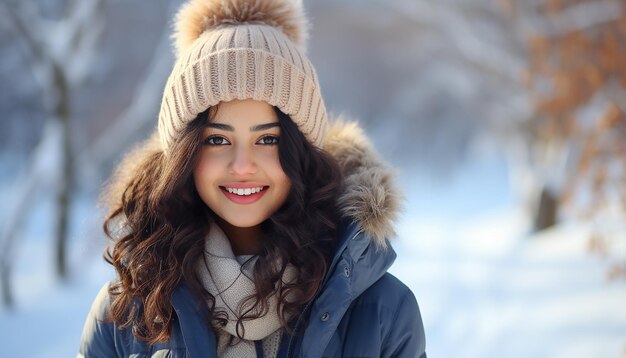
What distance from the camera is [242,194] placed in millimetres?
1604

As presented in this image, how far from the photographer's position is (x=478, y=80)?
10062mm

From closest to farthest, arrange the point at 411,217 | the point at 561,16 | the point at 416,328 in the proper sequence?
the point at 416,328, the point at 561,16, the point at 411,217

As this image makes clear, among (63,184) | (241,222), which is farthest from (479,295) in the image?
(241,222)

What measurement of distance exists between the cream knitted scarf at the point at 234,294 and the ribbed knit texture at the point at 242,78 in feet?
1.23

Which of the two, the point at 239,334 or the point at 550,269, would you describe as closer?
the point at 239,334

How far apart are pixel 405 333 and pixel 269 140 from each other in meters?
0.65

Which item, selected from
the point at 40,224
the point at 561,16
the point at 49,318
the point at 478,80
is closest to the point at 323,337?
the point at 49,318

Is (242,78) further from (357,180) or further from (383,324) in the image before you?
(383,324)

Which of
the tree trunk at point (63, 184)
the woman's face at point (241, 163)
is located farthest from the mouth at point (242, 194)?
the tree trunk at point (63, 184)

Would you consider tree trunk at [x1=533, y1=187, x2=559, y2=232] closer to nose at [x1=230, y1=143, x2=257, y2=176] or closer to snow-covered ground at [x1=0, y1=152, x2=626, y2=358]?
snow-covered ground at [x1=0, y1=152, x2=626, y2=358]

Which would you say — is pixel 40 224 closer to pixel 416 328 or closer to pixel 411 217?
pixel 411 217

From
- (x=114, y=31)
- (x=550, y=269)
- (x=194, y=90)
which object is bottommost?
(x=194, y=90)

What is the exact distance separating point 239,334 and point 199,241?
296 millimetres

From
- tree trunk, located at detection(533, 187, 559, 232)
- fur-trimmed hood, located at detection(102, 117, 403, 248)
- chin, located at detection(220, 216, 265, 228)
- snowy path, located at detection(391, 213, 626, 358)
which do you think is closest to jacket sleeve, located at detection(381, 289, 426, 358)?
fur-trimmed hood, located at detection(102, 117, 403, 248)
